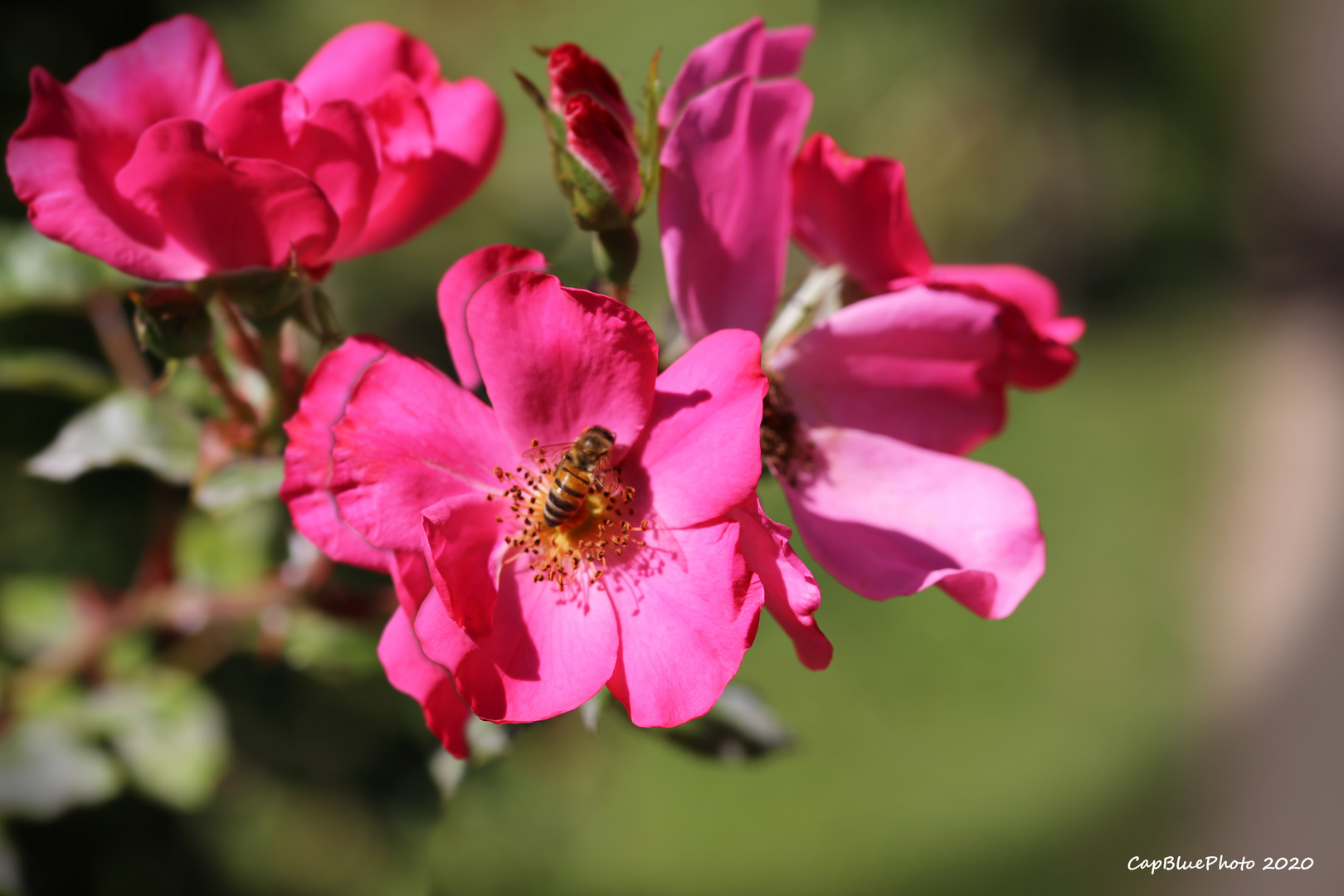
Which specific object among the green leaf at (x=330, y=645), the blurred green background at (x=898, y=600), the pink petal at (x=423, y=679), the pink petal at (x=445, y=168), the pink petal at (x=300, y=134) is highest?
the pink petal at (x=300, y=134)

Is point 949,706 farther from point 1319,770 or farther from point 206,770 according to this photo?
point 206,770

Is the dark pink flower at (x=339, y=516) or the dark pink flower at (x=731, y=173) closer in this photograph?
the dark pink flower at (x=339, y=516)

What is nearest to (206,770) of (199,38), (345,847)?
(199,38)

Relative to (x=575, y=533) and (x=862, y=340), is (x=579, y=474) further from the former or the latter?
(x=862, y=340)

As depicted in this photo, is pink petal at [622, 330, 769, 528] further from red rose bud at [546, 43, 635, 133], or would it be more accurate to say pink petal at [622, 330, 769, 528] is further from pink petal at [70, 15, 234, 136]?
pink petal at [70, 15, 234, 136]

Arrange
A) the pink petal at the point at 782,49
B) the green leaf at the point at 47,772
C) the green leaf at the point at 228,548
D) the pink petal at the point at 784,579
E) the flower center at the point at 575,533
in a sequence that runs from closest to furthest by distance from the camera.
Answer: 1. the pink petal at the point at 784,579
2. the flower center at the point at 575,533
3. the pink petal at the point at 782,49
4. the green leaf at the point at 47,772
5. the green leaf at the point at 228,548

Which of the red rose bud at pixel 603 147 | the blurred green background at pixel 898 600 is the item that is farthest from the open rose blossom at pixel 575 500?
the blurred green background at pixel 898 600

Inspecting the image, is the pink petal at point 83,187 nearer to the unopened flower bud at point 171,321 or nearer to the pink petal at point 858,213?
the unopened flower bud at point 171,321
